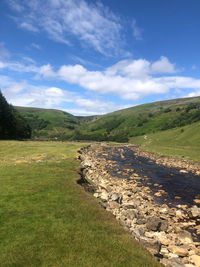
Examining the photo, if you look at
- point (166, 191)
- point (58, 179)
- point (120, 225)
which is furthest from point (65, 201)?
point (166, 191)

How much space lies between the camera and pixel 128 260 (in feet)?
30.3

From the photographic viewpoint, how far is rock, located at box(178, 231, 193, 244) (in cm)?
1396

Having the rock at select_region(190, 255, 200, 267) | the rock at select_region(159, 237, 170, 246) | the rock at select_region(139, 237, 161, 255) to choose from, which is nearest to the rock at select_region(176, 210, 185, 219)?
the rock at select_region(159, 237, 170, 246)

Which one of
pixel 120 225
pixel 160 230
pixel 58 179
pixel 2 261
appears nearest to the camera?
pixel 2 261

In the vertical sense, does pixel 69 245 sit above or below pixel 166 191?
above

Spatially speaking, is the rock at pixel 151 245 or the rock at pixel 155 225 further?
the rock at pixel 155 225

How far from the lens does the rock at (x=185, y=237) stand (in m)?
14.0

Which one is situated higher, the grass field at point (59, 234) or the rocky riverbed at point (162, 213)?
the grass field at point (59, 234)

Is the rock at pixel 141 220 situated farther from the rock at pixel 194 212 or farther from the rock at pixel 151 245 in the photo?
the rock at pixel 194 212

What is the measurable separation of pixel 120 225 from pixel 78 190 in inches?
284

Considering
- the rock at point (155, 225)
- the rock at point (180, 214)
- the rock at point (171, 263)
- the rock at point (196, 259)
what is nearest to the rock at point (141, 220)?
the rock at point (155, 225)

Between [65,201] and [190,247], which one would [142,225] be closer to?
[190,247]

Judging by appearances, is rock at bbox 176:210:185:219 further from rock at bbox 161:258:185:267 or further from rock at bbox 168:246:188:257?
rock at bbox 161:258:185:267

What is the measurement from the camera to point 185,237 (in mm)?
14586
